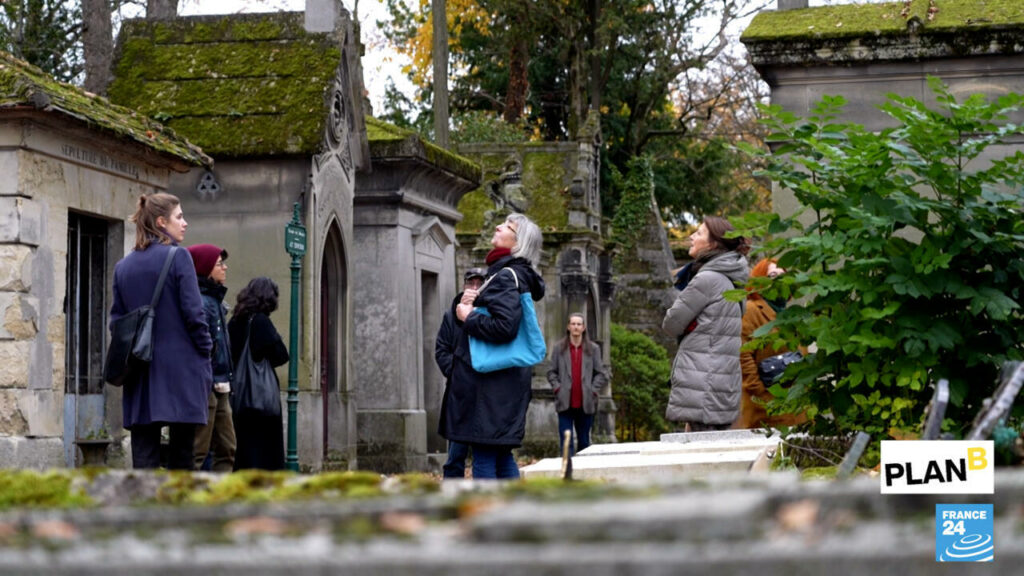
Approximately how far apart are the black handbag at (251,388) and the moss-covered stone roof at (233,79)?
3397mm

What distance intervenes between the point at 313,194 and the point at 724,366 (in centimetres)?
549

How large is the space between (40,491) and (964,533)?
1.47 metres

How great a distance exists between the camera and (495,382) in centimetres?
828

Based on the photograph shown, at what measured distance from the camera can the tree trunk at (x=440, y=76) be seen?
24.8 m

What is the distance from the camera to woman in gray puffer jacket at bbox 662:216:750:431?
9.20 m

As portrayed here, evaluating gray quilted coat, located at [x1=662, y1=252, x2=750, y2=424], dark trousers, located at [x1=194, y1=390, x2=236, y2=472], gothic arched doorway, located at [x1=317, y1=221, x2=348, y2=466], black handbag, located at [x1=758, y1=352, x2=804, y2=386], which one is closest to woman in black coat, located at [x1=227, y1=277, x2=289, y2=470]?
dark trousers, located at [x1=194, y1=390, x2=236, y2=472]

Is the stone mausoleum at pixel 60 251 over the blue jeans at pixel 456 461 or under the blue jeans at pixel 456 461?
over

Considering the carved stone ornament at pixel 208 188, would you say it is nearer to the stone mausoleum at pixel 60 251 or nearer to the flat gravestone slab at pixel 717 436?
the stone mausoleum at pixel 60 251

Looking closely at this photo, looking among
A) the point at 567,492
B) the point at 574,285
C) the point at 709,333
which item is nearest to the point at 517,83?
the point at 574,285

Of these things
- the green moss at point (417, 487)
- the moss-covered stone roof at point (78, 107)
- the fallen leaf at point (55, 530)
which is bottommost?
the fallen leaf at point (55, 530)

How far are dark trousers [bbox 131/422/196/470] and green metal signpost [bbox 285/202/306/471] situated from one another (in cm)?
406

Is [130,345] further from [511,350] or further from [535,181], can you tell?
[535,181]

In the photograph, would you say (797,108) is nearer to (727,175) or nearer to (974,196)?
(974,196)

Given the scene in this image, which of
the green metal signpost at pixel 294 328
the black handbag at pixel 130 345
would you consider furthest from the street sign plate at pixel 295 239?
the black handbag at pixel 130 345
